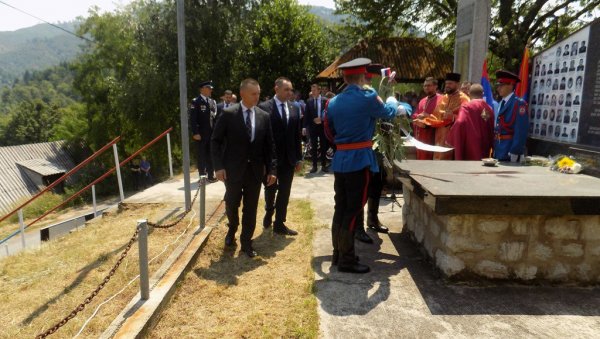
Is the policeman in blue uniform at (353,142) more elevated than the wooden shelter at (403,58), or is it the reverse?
the wooden shelter at (403,58)

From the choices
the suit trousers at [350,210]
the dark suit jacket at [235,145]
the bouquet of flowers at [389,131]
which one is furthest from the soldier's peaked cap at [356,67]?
the dark suit jacket at [235,145]

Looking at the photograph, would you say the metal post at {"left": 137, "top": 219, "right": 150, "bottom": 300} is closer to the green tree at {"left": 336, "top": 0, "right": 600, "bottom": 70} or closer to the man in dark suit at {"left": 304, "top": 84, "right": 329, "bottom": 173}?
the man in dark suit at {"left": 304, "top": 84, "right": 329, "bottom": 173}

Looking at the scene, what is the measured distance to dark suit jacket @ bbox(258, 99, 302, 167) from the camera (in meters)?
5.45

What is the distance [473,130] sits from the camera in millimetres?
6004

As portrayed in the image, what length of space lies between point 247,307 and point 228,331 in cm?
40

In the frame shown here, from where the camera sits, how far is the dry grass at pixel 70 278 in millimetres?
3518

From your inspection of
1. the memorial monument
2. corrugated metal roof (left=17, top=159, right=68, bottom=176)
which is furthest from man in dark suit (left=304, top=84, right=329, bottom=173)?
corrugated metal roof (left=17, top=159, right=68, bottom=176)

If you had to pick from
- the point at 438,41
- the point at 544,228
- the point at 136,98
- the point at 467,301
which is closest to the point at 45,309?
the point at 467,301

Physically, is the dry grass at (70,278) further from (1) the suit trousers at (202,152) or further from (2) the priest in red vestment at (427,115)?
(2) the priest in red vestment at (427,115)

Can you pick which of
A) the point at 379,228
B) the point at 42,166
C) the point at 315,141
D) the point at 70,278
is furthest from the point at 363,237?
the point at 42,166

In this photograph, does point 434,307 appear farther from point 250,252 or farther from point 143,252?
point 143,252

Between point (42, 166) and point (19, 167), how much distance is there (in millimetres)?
1973

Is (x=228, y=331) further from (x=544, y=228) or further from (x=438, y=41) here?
(x=438, y=41)

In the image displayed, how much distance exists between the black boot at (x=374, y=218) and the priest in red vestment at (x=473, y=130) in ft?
5.07
